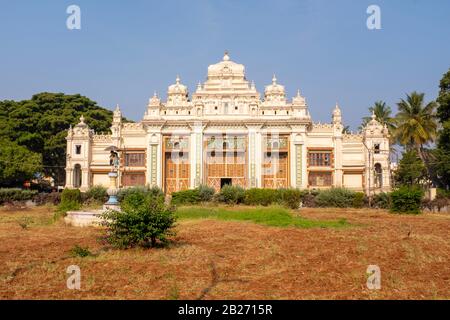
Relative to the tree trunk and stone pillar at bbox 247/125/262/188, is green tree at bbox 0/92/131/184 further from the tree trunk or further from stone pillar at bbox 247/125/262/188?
the tree trunk

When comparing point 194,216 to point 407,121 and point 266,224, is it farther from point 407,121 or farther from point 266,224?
→ point 407,121

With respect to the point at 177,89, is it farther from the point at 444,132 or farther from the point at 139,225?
the point at 139,225

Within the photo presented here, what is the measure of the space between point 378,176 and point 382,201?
1032cm

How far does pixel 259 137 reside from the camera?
45.1 m

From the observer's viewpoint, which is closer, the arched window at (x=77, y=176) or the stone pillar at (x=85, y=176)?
the stone pillar at (x=85, y=176)

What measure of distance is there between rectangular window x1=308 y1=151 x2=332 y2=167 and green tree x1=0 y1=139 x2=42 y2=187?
27.7m

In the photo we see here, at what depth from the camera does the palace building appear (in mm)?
45000

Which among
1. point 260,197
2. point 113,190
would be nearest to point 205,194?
point 260,197

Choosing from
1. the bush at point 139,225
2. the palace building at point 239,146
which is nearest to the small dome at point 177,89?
the palace building at point 239,146

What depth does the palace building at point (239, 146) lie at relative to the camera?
45000mm

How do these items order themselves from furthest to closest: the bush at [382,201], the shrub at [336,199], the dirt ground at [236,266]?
the shrub at [336,199], the bush at [382,201], the dirt ground at [236,266]

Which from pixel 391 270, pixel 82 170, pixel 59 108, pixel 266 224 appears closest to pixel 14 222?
pixel 266 224

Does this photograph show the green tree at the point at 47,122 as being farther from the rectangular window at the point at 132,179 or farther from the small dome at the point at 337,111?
the small dome at the point at 337,111

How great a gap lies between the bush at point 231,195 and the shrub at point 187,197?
6.98 ft
